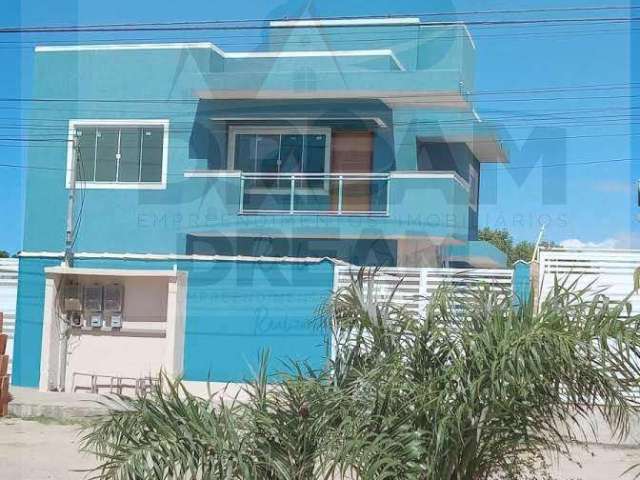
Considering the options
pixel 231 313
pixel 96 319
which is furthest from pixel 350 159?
pixel 96 319

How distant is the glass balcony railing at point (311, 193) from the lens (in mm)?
18172

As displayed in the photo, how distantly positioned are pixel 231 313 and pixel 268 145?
652 cm

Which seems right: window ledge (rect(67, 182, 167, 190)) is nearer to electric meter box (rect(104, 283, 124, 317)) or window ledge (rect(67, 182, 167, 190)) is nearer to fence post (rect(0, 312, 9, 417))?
electric meter box (rect(104, 283, 124, 317))

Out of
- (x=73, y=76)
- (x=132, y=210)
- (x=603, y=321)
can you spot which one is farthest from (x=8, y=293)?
(x=603, y=321)

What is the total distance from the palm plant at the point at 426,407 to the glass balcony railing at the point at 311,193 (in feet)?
42.1

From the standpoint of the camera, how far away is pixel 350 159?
18953 millimetres

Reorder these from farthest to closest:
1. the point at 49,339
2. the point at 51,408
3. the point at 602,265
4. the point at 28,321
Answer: the point at 28,321
the point at 49,339
the point at 51,408
the point at 602,265

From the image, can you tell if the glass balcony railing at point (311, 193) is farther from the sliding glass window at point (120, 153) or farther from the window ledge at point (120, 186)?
the sliding glass window at point (120, 153)

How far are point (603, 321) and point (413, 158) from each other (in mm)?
13909

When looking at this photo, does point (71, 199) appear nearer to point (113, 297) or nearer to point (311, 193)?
point (311, 193)

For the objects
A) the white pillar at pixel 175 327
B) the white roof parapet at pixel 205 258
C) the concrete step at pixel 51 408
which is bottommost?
the concrete step at pixel 51 408

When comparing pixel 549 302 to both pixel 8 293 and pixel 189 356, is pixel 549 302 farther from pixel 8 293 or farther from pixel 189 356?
pixel 8 293

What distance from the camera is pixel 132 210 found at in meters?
19.0

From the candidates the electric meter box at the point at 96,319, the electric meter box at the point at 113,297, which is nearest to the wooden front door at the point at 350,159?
the electric meter box at the point at 113,297
